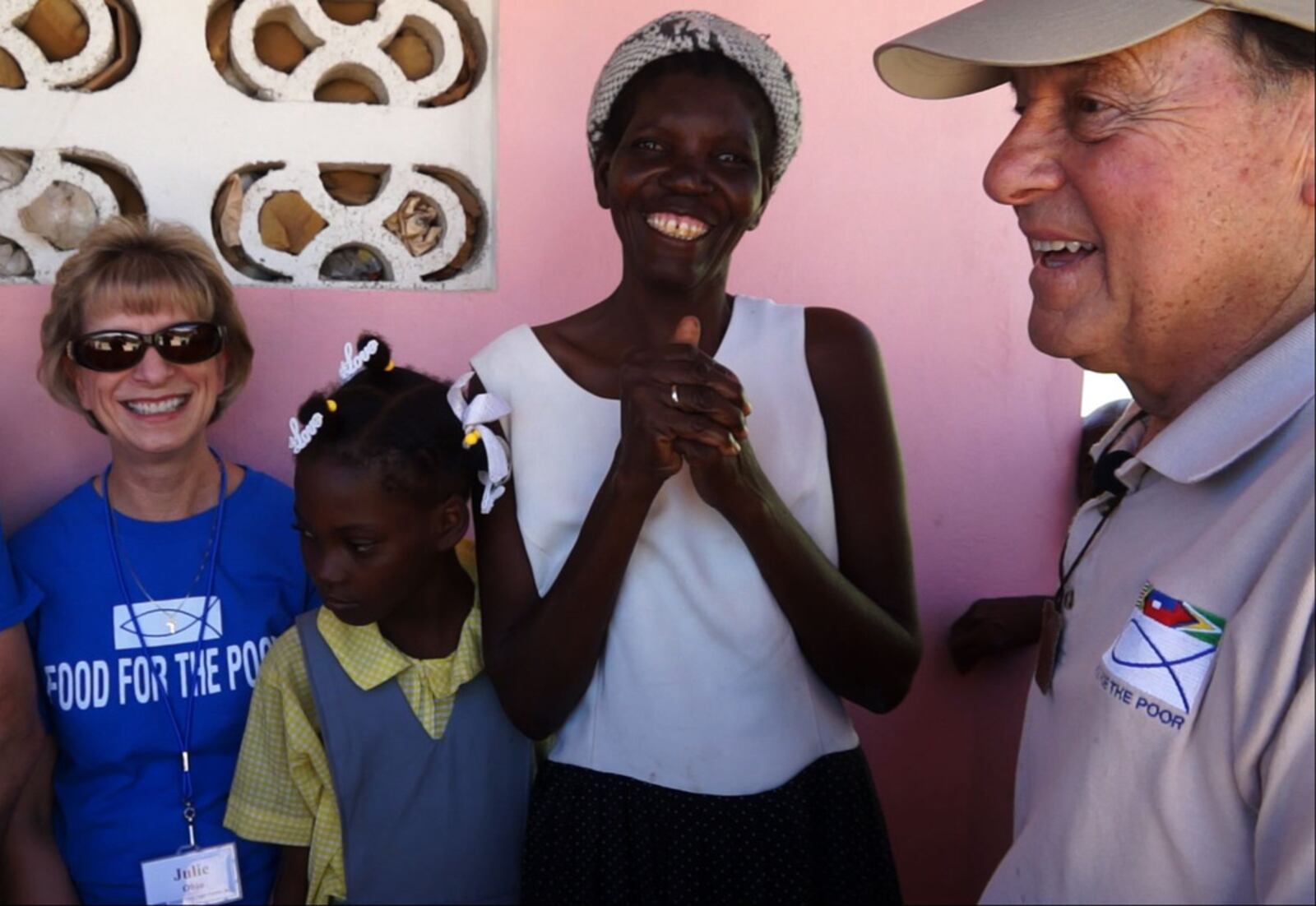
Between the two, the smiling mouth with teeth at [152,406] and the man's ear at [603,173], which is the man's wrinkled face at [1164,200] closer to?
the man's ear at [603,173]

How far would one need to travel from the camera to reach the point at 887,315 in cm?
313

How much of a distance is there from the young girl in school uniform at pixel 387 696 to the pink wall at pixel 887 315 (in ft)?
2.35

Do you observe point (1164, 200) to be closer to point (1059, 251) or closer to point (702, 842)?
point (1059, 251)

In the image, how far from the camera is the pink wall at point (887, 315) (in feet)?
9.50

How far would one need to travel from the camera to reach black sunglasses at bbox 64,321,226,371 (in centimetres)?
248

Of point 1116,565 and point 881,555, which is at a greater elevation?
point 1116,565

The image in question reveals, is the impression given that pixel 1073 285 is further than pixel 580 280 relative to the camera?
No

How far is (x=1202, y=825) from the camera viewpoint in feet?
3.78

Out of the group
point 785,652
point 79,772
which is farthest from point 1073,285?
point 79,772

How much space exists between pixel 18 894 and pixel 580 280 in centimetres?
174

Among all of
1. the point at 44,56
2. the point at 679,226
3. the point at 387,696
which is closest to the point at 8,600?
the point at 387,696

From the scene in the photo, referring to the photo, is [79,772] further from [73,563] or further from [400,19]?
[400,19]

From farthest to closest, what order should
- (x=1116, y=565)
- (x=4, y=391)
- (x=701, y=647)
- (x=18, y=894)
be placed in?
(x=4, y=391) → (x=18, y=894) → (x=701, y=647) → (x=1116, y=565)

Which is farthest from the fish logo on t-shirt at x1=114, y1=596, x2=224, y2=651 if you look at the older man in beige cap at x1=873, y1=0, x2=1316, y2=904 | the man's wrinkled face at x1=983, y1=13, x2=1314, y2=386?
the man's wrinkled face at x1=983, y1=13, x2=1314, y2=386
